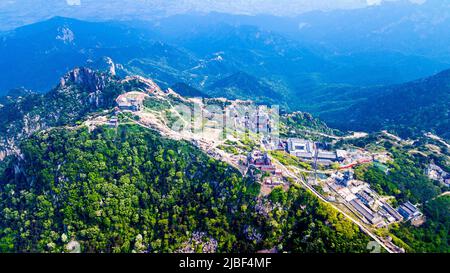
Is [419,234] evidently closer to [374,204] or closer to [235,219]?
[374,204]

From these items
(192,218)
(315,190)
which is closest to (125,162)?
(192,218)

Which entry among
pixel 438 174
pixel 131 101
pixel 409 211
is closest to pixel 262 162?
pixel 409 211

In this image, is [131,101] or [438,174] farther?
[131,101]

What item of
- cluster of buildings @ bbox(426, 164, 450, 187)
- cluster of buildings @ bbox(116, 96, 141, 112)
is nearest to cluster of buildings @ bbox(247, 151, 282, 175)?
cluster of buildings @ bbox(116, 96, 141, 112)

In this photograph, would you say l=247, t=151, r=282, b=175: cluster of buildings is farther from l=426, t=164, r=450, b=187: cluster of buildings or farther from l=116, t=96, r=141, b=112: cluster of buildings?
l=426, t=164, r=450, b=187: cluster of buildings

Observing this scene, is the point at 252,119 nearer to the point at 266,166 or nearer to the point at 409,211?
the point at 266,166

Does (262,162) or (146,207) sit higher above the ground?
A: (262,162)

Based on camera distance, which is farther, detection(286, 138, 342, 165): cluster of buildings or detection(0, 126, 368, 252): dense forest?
detection(286, 138, 342, 165): cluster of buildings

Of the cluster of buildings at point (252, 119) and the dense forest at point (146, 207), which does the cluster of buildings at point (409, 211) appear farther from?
the cluster of buildings at point (252, 119)

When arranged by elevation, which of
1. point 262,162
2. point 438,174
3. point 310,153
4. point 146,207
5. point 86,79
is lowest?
point 438,174
